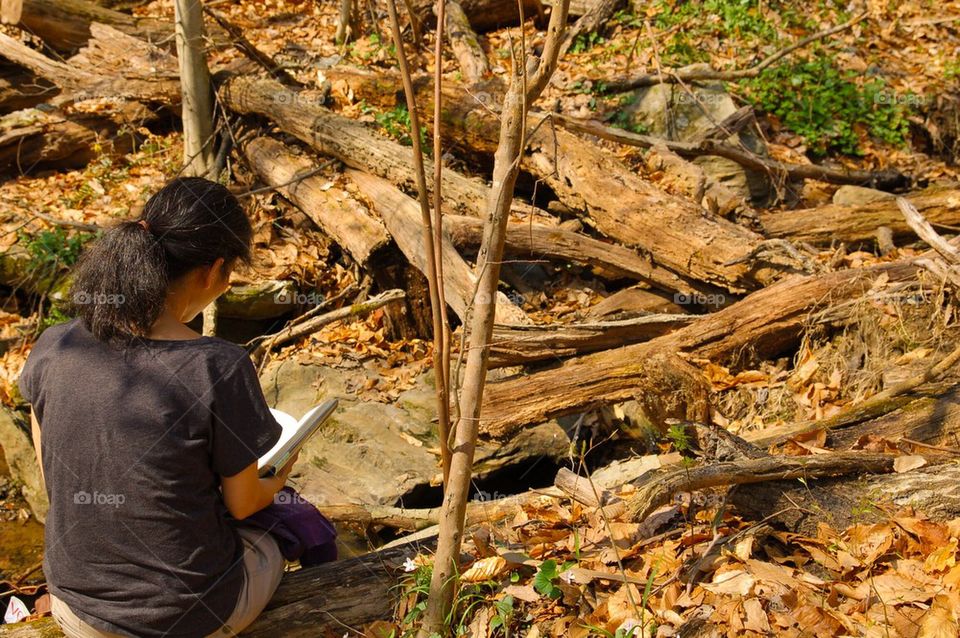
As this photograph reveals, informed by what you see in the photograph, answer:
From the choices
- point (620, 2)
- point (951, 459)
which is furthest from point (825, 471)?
point (620, 2)

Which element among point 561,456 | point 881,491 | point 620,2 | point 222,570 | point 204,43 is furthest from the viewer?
point 620,2

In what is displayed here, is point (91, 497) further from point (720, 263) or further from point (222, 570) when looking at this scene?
point (720, 263)

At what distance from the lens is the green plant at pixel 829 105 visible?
7.78 meters

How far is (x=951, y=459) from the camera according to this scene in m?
3.10

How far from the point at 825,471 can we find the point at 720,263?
96.3 inches

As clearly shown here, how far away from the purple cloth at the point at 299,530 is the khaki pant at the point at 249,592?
5cm

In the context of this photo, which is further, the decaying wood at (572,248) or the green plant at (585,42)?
the green plant at (585,42)

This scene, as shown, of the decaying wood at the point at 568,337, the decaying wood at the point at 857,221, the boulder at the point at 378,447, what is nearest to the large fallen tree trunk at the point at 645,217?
the decaying wood at the point at 568,337

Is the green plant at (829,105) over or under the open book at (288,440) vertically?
over

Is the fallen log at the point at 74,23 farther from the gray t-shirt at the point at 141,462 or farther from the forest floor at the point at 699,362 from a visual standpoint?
the gray t-shirt at the point at 141,462

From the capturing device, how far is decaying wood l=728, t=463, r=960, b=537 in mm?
2822

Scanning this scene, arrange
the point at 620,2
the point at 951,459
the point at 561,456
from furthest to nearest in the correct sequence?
the point at 620,2 < the point at 561,456 < the point at 951,459

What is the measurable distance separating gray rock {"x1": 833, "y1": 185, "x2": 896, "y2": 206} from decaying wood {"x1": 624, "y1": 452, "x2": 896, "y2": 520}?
13.2ft

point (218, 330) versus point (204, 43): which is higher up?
point (204, 43)
